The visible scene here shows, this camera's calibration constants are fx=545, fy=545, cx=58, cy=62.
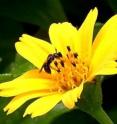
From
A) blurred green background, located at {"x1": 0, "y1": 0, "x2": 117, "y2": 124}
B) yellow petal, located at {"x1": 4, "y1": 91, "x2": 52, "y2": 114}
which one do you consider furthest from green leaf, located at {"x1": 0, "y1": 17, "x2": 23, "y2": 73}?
yellow petal, located at {"x1": 4, "y1": 91, "x2": 52, "y2": 114}

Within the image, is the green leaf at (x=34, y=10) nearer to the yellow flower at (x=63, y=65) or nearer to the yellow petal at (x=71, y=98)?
the yellow flower at (x=63, y=65)

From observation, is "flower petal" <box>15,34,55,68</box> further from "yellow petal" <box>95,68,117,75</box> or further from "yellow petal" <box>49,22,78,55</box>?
"yellow petal" <box>95,68,117,75</box>

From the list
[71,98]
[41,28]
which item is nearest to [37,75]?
[71,98]

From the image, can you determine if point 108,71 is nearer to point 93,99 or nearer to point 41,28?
point 93,99

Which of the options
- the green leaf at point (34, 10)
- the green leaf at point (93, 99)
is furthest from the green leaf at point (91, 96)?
the green leaf at point (34, 10)

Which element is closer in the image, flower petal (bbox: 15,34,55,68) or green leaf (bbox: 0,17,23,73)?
flower petal (bbox: 15,34,55,68)
